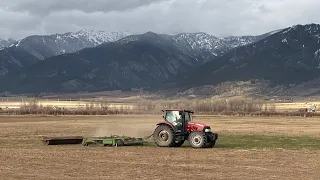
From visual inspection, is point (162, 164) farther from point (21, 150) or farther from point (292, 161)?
point (21, 150)

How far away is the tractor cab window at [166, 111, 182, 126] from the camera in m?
35.8

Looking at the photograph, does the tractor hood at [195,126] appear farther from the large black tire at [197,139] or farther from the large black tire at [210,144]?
the large black tire at [210,144]

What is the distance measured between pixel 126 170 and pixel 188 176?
3.18 meters

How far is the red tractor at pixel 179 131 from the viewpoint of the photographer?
35.3m

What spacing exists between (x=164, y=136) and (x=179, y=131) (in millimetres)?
1043

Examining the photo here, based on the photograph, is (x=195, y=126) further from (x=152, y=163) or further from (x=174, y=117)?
(x=152, y=163)

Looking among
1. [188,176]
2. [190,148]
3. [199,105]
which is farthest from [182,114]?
[199,105]

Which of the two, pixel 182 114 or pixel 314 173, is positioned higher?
pixel 182 114

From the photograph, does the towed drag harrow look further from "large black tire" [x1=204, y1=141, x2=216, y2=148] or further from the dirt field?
"large black tire" [x1=204, y1=141, x2=216, y2=148]

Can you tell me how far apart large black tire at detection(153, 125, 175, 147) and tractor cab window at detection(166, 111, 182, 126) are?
0.54 m

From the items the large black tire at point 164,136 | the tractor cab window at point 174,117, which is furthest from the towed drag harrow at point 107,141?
the tractor cab window at point 174,117

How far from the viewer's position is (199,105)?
16275 cm

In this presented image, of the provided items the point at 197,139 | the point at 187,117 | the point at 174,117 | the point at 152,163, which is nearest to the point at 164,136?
the point at 174,117

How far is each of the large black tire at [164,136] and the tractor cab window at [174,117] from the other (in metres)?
0.54
